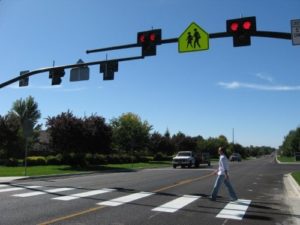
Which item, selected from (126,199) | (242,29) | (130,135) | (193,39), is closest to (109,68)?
(193,39)

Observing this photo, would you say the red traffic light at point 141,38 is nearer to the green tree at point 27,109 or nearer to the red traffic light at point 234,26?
the red traffic light at point 234,26

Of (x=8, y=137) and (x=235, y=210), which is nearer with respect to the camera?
(x=235, y=210)

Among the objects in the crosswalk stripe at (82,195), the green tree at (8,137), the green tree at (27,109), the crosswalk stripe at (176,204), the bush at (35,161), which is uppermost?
the green tree at (27,109)

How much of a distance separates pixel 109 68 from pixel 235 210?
10.7 meters

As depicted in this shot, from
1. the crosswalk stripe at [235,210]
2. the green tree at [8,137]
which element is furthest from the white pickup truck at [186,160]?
the crosswalk stripe at [235,210]

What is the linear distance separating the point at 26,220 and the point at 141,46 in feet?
29.9

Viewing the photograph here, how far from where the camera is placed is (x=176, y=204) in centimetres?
1369

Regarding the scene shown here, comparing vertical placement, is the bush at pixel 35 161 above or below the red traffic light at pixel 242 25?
below

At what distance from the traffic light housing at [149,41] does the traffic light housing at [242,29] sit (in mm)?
2909

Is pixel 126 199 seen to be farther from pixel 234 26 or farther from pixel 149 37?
pixel 234 26

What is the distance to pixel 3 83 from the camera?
80.6 ft

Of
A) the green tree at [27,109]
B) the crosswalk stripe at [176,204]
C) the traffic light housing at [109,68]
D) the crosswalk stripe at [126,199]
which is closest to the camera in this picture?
the crosswalk stripe at [176,204]

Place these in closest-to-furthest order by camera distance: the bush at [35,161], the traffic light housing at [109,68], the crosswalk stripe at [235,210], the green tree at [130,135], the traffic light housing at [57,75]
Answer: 1. the crosswalk stripe at [235,210]
2. the traffic light housing at [109,68]
3. the traffic light housing at [57,75]
4. the bush at [35,161]
5. the green tree at [130,135]

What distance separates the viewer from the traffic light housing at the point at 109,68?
21.2 m
